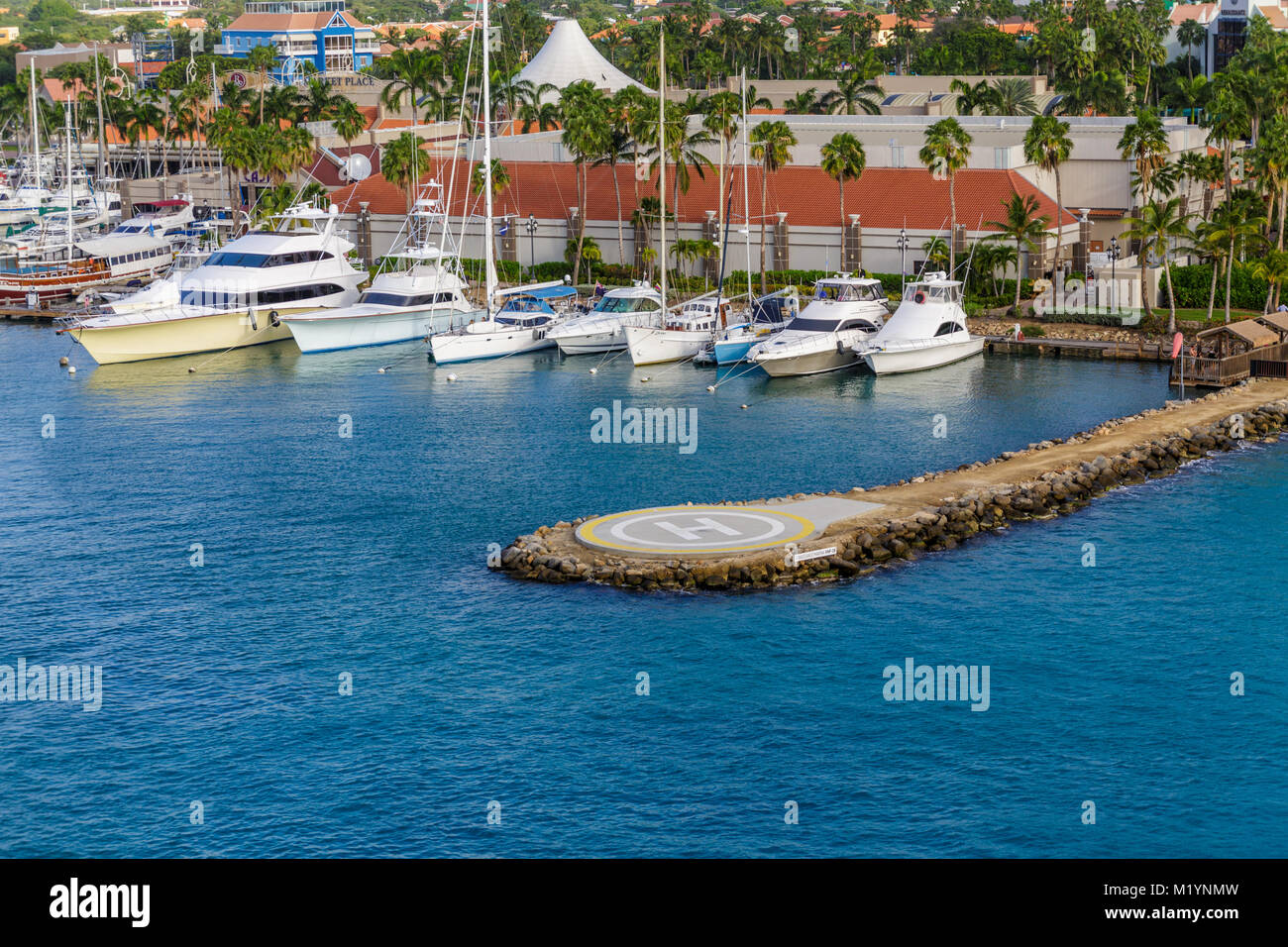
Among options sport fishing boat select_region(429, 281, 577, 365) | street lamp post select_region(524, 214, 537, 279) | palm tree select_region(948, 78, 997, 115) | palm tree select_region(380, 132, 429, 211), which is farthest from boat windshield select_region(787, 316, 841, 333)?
palm tree select_region(948, 78, 997, 115)

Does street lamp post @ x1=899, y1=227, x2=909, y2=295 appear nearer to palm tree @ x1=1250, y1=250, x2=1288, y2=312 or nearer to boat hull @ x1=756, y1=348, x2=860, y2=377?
boat hull @ x1=756, y1=348, x2=860, y2=377

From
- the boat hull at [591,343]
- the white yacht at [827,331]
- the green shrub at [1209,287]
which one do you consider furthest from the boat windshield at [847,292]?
the green shrub at [1209,287]

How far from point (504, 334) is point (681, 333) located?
32.6 ft

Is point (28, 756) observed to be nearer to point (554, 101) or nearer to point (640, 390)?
point (640, 390)

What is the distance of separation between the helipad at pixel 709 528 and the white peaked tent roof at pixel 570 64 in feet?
302

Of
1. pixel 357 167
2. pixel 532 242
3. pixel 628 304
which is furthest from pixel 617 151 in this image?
pixel 357 167

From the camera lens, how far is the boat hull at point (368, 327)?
90.4 m

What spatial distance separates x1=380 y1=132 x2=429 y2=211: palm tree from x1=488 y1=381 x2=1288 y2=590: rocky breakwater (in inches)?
2273

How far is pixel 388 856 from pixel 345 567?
20036 mm

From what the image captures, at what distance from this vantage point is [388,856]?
→ 107 ft

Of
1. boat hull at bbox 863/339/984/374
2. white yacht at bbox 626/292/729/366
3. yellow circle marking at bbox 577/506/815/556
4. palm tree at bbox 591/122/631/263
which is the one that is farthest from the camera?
palm tree at bbox 591/122/631/263

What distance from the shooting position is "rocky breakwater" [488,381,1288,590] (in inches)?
1923

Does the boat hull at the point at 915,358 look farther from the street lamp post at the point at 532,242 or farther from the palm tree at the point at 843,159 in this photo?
the street lamp post at the point at 532,242

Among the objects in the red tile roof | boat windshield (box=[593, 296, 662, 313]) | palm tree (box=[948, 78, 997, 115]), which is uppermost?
palm tree (box=[948, 78, 997, 115])
